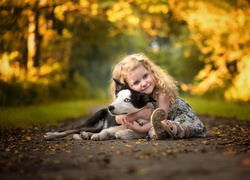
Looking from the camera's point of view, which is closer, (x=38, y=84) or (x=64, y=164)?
(x=64, y=164)

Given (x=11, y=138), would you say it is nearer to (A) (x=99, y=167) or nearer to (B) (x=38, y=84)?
(A) (x=99, y=167)

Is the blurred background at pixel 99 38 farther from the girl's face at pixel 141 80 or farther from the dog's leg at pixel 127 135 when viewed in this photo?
the dog's leg at pixel 127 135

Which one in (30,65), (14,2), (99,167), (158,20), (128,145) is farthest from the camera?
(158,20)

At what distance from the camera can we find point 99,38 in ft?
72.9

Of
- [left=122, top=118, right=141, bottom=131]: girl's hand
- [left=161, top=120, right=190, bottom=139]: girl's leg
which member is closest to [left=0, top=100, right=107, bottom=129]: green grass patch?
[left=122, top=118, right=141, bottom=131]: girl's hand

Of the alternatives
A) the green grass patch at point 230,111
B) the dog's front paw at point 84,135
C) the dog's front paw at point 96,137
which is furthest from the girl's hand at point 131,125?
the green grass patch at point 230,111

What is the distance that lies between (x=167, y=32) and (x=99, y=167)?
79.2 feet

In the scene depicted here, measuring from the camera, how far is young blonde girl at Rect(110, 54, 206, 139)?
6520 mm

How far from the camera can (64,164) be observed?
4.38 meters

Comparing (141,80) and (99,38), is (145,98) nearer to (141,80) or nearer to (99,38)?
(141,80)

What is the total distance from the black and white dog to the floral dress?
57 cm

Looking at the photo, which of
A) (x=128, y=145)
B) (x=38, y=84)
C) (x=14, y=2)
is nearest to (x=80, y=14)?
(x=38, y=84)

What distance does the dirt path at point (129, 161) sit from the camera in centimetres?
371

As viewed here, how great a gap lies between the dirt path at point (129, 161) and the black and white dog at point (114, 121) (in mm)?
580
